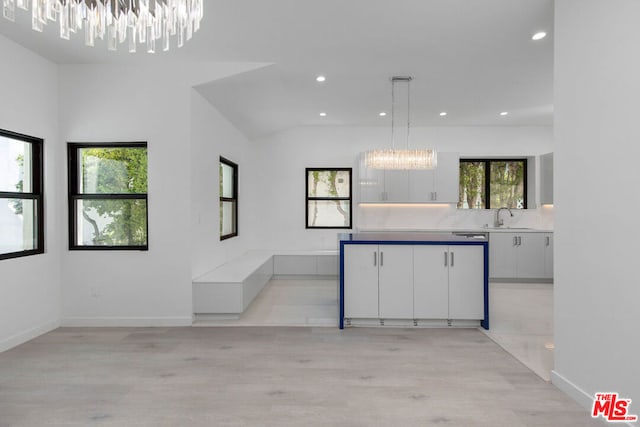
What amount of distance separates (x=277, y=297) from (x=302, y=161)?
2.88m

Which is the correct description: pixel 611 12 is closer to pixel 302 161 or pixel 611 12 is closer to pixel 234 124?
pixel 234 124

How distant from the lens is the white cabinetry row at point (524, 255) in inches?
272

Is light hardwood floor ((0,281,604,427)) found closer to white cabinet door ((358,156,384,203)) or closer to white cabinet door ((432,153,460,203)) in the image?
white cabinet door ((358,156,384,203))

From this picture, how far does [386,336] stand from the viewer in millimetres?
3984

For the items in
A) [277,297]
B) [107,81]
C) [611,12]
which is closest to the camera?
[611,12]

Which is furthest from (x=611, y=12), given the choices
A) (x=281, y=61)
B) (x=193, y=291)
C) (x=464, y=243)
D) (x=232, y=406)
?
(x=193, y=291)

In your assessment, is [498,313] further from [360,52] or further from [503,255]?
[360,52]

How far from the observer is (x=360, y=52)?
396cm

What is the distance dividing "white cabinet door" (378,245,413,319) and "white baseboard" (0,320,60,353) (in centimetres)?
339

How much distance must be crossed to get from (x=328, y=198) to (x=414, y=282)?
3.67 metres

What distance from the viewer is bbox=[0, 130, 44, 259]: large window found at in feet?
12.0

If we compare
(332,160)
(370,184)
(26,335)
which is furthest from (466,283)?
(26,335)

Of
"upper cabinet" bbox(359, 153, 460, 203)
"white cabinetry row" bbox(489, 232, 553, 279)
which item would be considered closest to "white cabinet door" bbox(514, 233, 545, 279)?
"white cabinetry row" bbox(489, 232, 553, 279)

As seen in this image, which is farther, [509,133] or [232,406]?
[509,133]
